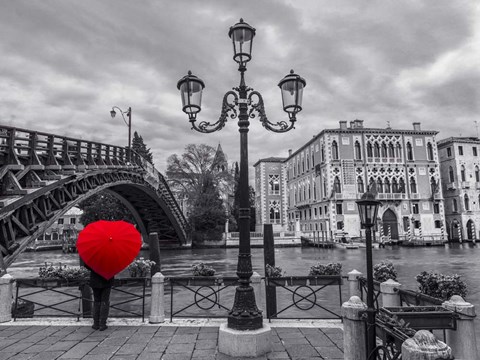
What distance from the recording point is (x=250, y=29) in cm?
513

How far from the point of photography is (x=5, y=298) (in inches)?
259

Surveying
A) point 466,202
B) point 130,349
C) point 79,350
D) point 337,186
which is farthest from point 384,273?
point 466,202

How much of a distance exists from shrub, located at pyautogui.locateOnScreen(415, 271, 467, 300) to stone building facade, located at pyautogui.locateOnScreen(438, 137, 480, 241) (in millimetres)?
47154

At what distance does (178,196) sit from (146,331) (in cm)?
3512

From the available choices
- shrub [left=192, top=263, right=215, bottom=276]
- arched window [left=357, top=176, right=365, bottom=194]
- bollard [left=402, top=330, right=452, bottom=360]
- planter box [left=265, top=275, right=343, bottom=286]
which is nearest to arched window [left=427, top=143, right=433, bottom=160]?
arched window [left=357, top=176, right=365, bottom=194]

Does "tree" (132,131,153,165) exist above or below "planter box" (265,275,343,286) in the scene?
above

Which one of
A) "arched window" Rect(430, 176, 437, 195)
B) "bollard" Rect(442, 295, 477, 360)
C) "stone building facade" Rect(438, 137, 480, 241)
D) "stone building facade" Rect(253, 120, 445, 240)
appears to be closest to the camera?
"bollard" Rect(442, 295, 477, 360)

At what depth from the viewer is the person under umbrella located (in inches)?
225

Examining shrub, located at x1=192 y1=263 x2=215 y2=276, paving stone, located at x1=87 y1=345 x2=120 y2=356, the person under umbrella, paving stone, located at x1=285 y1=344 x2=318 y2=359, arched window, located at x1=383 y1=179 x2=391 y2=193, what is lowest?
paving stone, located at x1=285 y1=344 x2=318 y2=359

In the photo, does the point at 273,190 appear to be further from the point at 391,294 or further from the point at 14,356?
the point at 14,356

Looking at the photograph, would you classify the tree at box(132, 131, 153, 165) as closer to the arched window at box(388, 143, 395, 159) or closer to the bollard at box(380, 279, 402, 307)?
the arched window at box(388, 143, 395, 159)

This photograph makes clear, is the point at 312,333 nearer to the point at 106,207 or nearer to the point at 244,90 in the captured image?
the point at 244,90

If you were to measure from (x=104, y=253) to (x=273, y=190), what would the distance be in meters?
55.3

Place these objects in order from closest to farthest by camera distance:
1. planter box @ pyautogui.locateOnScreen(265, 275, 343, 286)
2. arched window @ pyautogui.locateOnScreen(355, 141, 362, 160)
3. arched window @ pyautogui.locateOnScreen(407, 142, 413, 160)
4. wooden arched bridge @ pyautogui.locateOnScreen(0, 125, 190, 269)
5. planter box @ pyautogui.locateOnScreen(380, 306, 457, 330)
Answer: planter box @ pyautogui.locateOnScreen(380, 306, 457, 330)
planter box @ pyautogui.locateOnScreen(265, 275, 343, 286)
wooden arched bridge @ pyautogui.locateOnScreen(0, 125, 190, 269)
arched window @ pyautogui.locateOnScreen(355, 141, 362, 160)
arched window @ pyautogui.locateOnScreen(407, 142, 413, 160)
